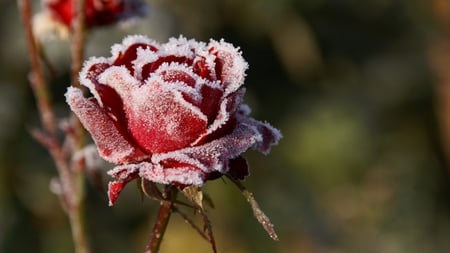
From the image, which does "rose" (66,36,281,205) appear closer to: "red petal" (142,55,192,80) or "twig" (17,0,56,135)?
"red petal" (142,55,192,80)

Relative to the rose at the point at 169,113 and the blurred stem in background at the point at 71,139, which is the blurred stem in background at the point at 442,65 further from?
the rose at the point at 169,113

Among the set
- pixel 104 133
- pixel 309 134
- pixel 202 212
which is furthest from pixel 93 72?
pixel 309 134

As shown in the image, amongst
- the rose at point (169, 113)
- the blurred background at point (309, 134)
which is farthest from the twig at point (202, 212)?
the blurred background at point (309, 134)

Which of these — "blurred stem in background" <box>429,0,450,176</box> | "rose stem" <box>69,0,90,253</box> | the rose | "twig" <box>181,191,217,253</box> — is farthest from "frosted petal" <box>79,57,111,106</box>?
"blurred stem in background" <box>429,0,450,176</box>

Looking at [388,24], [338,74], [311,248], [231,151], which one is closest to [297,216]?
[311,248]

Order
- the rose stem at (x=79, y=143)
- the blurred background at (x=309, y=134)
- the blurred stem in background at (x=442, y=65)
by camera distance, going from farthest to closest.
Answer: the blurred stem in background at (x=442, y=65), the blurred background at (x=309, y=134), the rose stem at (x=79, y=143)

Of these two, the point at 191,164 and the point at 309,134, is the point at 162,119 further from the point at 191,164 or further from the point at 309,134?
the point at 309,134
